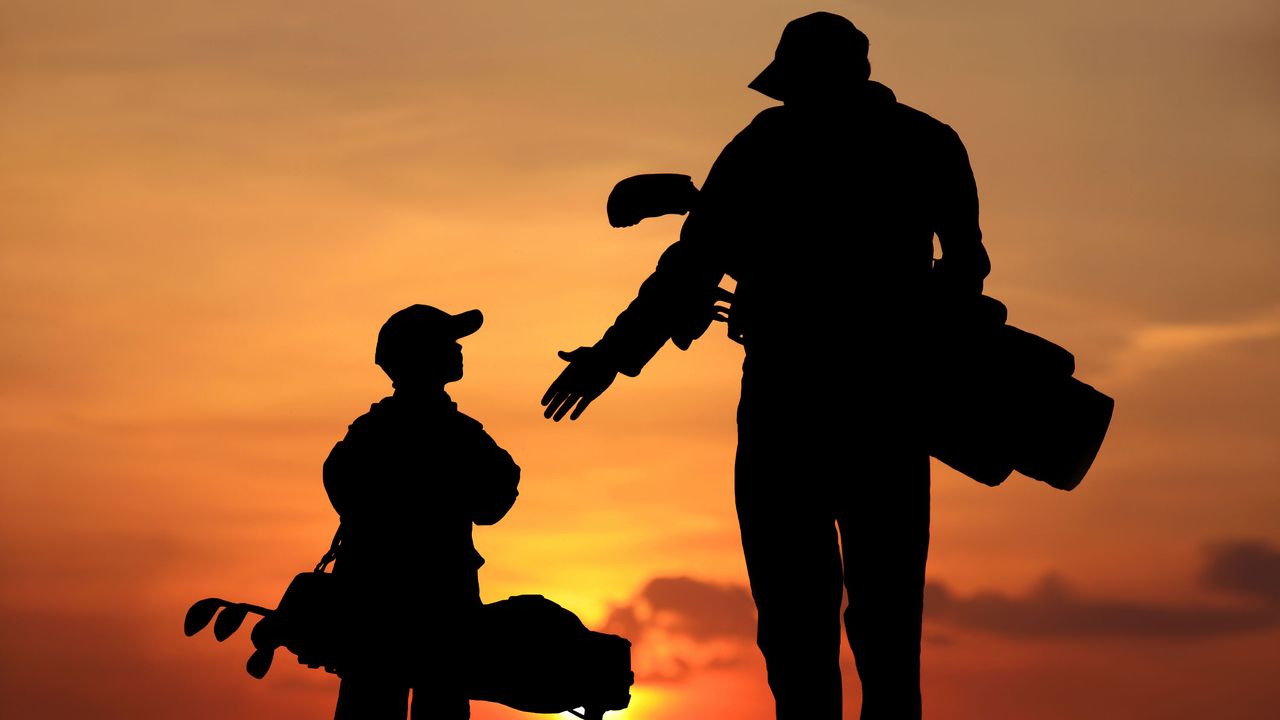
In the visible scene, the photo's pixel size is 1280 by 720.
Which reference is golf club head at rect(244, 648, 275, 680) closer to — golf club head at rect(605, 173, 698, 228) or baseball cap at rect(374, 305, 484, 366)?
baseball cap at rect(374, 305, 484, 366)

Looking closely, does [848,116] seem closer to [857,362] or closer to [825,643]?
[857,362]

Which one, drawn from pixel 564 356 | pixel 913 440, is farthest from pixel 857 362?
pixel 564 356

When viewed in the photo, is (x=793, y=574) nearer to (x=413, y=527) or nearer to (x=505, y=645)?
(x=505, y=645)

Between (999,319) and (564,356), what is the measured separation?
6.46 feet

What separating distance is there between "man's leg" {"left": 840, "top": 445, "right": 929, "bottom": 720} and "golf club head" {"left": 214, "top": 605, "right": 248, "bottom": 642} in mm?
2901

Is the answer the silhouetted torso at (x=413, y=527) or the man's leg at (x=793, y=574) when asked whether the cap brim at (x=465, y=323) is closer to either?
the silhouetted torso at (x=413, y=527)

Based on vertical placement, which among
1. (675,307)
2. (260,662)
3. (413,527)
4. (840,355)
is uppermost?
(675,307)

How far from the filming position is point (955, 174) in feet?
23.6

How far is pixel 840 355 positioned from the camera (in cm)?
701

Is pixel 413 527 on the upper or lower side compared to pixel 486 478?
lower

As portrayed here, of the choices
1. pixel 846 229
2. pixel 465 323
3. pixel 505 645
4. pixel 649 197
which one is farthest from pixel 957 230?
pixel 505 645

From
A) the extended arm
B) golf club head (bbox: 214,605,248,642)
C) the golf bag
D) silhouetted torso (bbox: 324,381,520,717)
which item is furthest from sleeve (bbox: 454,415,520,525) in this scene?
golf club head (bbox: 214,605,248,642)

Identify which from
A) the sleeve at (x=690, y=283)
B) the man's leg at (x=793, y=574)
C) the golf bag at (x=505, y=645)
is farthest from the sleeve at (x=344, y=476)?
the man's leg at (x=793, y=574)

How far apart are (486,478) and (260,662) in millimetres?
1404
